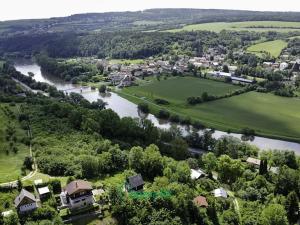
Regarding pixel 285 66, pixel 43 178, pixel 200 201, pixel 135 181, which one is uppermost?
pixel 135 181

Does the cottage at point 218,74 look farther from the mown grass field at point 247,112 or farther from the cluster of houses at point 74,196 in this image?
the cluster of houses at point 74,196

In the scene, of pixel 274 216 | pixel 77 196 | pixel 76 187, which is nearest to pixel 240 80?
pixel 274 216

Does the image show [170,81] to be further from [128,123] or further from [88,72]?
[128,123]

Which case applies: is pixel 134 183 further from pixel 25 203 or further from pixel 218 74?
pixel 218 74

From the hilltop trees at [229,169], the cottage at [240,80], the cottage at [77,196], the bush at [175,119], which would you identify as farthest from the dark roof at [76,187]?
the cottage at [240,80]

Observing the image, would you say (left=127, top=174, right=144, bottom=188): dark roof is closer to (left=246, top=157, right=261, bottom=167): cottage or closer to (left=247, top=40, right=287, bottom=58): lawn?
(left=246, top=157, right=261, bottom=167): cottage
